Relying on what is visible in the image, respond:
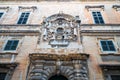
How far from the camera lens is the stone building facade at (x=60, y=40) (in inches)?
382

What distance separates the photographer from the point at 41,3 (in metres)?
16.4

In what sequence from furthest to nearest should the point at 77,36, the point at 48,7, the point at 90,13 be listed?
1. the point at 48,7
2. the point at 90,13
3. the point at 77,36

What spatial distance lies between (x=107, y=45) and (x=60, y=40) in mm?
3363

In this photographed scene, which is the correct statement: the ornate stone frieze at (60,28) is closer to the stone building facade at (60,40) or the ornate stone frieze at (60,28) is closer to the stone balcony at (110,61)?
the stone building facade at (60,40)

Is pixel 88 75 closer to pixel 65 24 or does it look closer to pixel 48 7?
pixel 65 24

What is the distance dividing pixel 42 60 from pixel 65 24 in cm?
424

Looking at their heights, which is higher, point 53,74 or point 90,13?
point 90,13

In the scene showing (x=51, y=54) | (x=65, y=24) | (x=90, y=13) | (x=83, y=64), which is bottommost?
(x=83, y=64)

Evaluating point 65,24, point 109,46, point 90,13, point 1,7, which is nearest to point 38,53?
point 65,24

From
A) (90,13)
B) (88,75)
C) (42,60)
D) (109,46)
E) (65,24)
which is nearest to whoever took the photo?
(88,75)

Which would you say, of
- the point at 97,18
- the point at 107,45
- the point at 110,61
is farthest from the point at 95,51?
the point at 97,18

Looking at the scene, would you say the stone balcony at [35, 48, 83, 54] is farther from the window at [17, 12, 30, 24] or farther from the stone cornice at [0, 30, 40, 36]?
the window at [17, 12, 30, 24]

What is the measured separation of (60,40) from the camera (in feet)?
38.2

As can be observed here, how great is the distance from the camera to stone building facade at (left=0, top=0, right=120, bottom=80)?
9695mm
